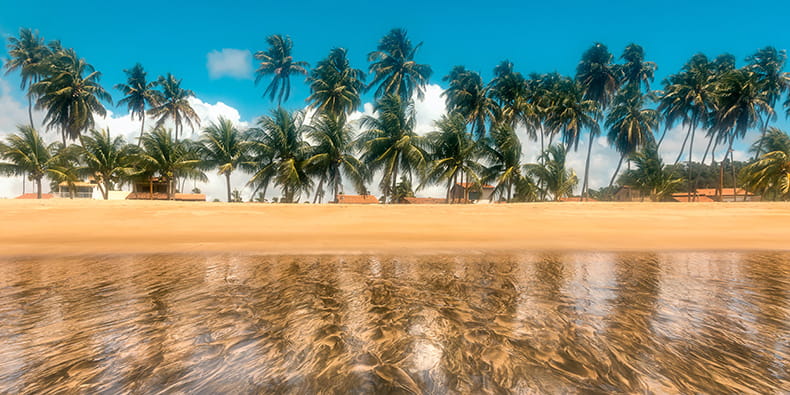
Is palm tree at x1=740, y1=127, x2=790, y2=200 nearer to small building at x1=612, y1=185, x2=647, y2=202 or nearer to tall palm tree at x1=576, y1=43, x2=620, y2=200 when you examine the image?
small building at x1=612, y1=185, x2=647, y2=202

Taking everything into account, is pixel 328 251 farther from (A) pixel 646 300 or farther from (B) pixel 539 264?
(A) pixel 646 300

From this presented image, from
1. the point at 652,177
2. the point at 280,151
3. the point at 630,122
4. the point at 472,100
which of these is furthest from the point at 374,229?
the point at 630,122

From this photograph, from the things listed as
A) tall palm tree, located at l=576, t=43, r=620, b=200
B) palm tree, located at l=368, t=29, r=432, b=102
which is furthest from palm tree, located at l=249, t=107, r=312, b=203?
tall palm tree, located at l=576, t=43, r=620, b=200

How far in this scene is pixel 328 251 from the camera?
614 cm

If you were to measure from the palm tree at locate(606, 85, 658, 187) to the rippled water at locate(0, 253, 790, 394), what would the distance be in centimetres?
3479

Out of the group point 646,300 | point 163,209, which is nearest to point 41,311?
point 646,300

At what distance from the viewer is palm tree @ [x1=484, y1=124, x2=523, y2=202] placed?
24.5m

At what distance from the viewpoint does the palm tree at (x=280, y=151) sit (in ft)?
79.8

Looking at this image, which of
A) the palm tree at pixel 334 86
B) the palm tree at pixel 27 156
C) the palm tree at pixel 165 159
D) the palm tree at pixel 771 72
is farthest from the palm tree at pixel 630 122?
the palm tree at pixel 27 156

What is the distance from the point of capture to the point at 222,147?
25.4 metres

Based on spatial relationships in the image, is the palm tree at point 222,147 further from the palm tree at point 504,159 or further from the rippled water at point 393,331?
the rippled water at point 393,331

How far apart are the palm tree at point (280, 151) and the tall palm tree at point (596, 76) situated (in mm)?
25855

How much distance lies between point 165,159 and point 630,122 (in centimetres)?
4148

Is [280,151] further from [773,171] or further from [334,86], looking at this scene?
[773,171]
